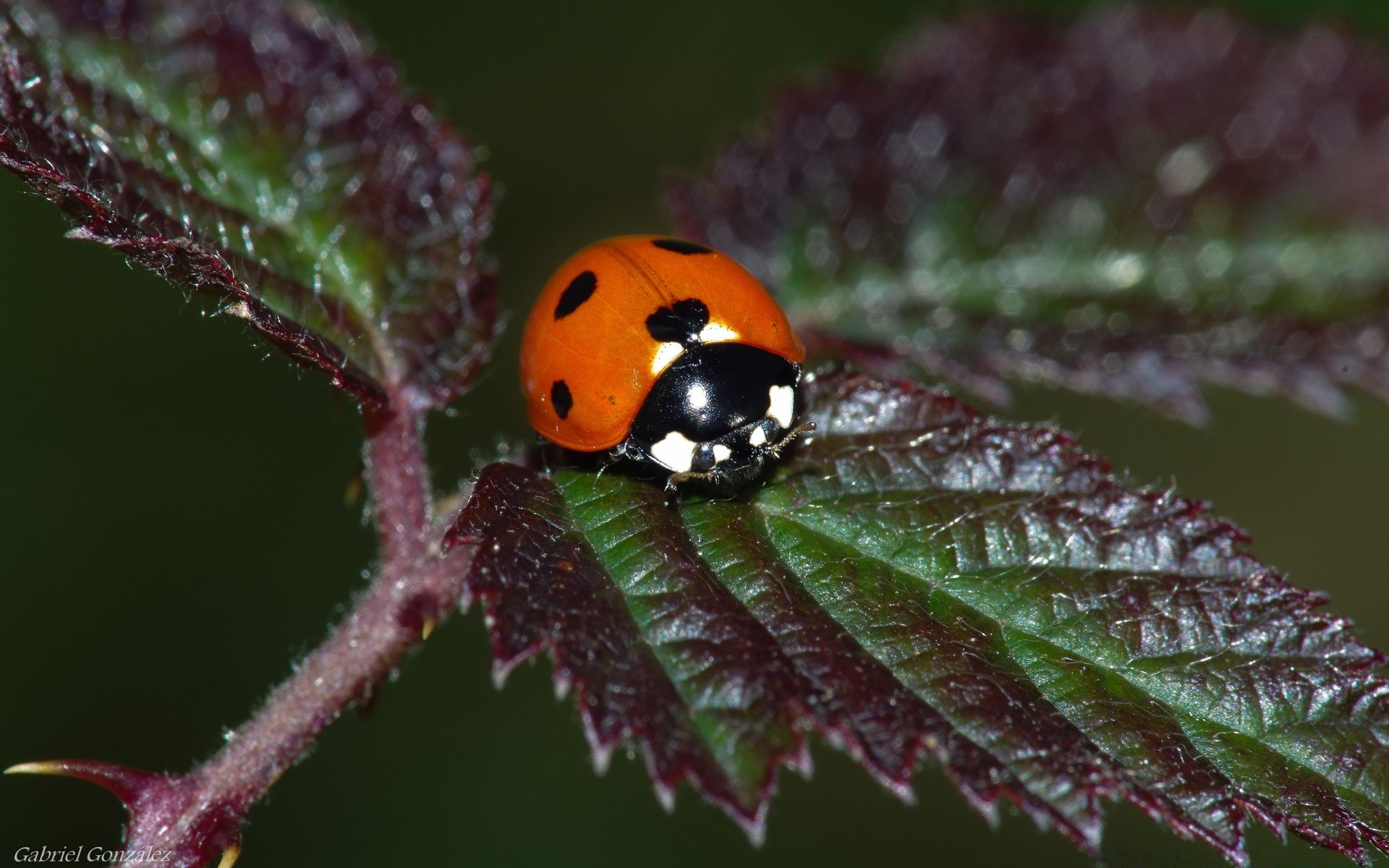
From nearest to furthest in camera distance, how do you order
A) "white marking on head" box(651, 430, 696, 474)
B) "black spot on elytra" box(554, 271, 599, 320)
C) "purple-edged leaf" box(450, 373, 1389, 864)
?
"purple-edged leaf" box(450, 373, 1389, 864) < "white marking on head" box(651, 430, 696, 474) < "black spot on elytra" box(554, 271, 599, 320)

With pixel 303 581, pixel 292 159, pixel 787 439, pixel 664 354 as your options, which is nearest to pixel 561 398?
pixel 664 354

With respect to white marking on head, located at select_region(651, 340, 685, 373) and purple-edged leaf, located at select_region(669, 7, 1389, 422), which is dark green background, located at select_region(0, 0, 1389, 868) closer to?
purple-edged leaf, located at select_region(669, 7, 1389, 422)

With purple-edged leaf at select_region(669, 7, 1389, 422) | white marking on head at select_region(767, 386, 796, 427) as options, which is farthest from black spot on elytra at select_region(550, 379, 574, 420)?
purple-edged leaf at select_region(669, 7, 1389, 422)

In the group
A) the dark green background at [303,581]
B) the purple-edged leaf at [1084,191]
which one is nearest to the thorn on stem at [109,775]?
the purple-edged leaf at [1084,191]

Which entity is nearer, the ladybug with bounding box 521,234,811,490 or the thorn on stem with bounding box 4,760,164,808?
the thorn on stem with bounding box 4,760,164,808

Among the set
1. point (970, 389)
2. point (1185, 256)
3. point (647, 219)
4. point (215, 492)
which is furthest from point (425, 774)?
point (1185, 256)
